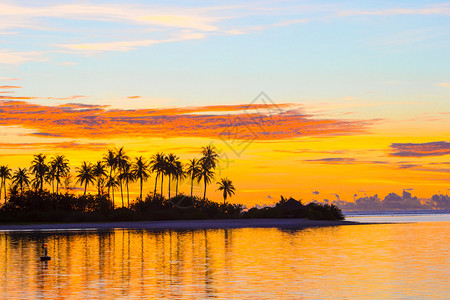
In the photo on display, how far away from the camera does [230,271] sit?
37.6 meters

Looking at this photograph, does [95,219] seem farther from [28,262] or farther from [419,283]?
[419,283]

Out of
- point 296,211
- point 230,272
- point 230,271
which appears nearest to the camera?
point 230,272

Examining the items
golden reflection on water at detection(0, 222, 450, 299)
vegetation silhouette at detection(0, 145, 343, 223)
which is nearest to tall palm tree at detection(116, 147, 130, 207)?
vegetation silhouette at detection(0, 145, 343, 223)

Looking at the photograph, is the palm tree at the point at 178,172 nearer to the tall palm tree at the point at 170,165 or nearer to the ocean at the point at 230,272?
the tall palm tree at the point at 170,165

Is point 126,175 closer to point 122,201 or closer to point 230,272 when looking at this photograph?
point 122,201

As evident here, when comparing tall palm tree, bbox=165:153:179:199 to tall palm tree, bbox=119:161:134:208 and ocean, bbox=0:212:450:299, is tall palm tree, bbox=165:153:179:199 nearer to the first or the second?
tall palm tree, bbox=119:161:134:208

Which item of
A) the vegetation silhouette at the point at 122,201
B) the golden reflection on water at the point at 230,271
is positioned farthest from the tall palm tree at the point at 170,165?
the golden reflection on water at the point at 230,271

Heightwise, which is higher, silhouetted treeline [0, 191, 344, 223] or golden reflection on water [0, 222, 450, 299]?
silhouetted treeline [0, 191, 344, 223]

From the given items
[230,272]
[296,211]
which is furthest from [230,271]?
[296,211]

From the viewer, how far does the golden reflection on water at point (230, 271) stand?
28688mm

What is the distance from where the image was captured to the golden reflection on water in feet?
94.1

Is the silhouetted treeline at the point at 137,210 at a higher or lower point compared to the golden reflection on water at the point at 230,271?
higher

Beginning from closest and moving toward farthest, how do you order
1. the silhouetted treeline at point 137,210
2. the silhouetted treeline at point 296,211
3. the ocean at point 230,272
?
the ocean at point 230,272, the silhouetted treeline at point 137,210, the silhouetted treeline at point 296,211

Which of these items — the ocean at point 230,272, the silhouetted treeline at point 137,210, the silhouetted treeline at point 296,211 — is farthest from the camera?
the silhouetted treeline at point 296,211
